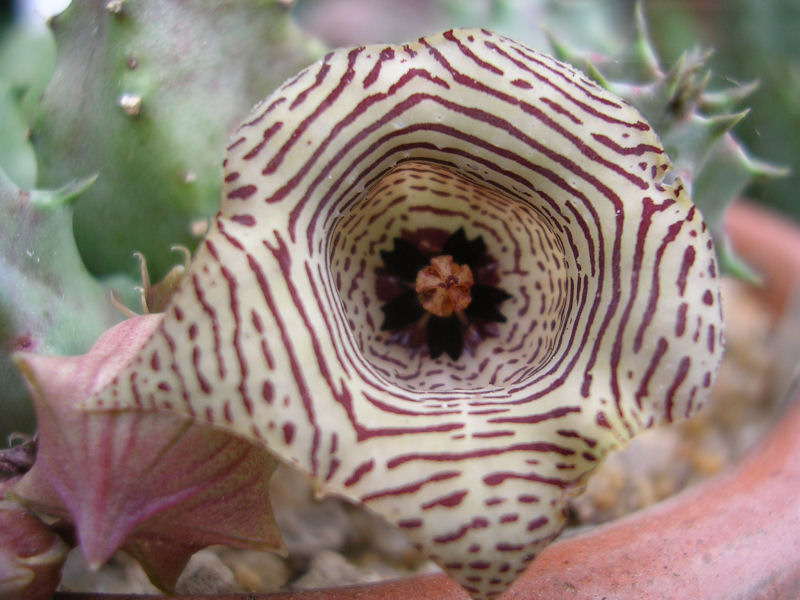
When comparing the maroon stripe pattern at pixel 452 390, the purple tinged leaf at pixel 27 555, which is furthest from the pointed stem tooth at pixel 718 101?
the purple tinged leaf at pixel 27 555

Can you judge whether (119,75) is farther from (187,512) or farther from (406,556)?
(406,556)

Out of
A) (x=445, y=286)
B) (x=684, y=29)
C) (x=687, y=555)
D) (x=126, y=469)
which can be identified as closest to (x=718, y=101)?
(x=445, y=286)

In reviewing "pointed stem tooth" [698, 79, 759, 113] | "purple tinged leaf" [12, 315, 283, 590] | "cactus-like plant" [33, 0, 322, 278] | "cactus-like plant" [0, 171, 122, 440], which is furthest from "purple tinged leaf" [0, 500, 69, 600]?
"pointed stem tooth" [698, 79, 759, 113]

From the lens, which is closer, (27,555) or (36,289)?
(27,555)

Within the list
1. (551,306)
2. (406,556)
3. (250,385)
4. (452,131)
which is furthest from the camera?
(406,556)

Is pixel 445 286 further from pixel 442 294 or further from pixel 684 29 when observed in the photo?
pixel 684 29

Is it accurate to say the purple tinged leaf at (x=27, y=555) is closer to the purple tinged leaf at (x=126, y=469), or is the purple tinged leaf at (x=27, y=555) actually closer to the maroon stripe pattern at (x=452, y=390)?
the purple tinged leaf at (x=126, y=469)

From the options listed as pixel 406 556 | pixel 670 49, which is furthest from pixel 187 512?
pixel 670 49
